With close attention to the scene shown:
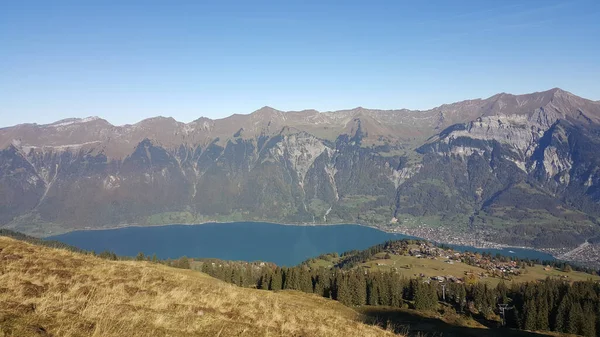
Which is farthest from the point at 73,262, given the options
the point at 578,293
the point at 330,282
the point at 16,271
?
the point at 578,293

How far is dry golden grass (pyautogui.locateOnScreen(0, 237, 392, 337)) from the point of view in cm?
987

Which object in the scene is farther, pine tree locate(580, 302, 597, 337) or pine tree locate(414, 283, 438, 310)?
pine tree locate(414, 283, 438, 310)

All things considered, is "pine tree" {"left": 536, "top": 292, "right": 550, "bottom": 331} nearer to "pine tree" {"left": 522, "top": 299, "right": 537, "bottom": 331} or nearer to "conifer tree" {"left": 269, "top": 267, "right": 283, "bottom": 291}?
"pine tree" {"left": 522, "top": 299, "right": 537, "bottom": 331}

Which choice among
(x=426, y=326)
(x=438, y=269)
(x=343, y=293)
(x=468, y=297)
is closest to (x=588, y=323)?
(x=468, y=297)

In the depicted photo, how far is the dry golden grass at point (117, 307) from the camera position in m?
9.87

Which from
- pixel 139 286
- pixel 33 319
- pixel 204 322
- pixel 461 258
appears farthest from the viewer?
pixel 461 258

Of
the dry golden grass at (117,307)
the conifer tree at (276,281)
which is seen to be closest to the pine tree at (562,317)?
the conifer tree at (276,281)

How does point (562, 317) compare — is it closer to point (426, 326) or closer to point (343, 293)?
point (343, 293)

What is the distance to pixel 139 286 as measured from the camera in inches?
650

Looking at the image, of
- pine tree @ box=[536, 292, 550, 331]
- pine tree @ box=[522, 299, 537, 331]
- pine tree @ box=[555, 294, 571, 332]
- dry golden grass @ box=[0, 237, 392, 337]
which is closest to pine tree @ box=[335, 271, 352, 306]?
pine tree @ box=[522, 299, 537, 331]

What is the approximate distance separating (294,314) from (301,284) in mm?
68322

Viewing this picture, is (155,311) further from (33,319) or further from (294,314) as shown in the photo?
(294,314)

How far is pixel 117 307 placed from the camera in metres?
12.0

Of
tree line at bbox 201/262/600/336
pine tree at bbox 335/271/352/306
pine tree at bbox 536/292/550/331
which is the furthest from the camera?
pine tree at bbox 335/271/352/306
